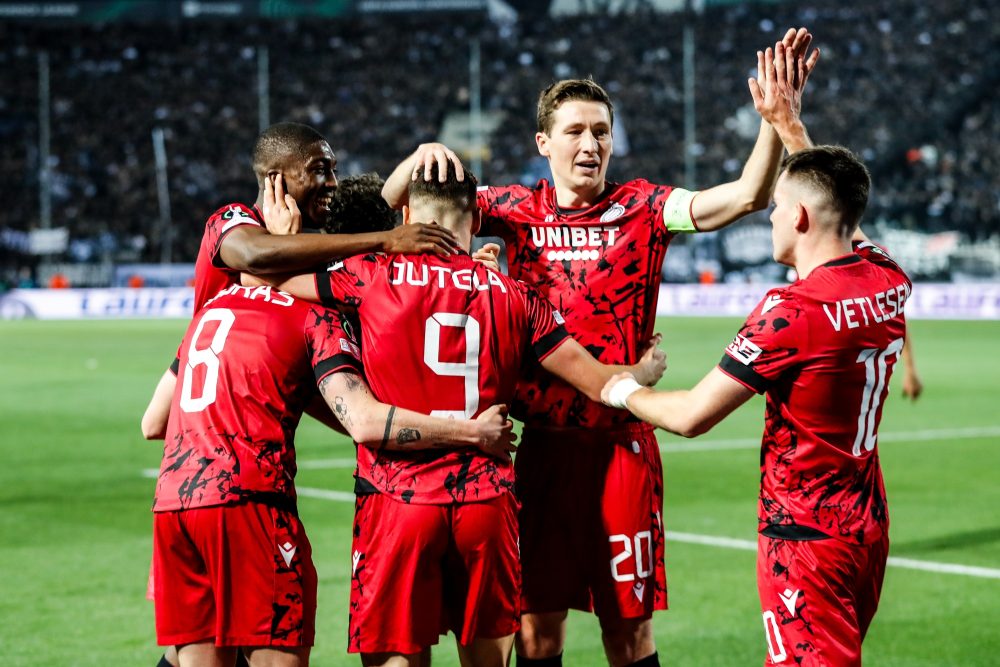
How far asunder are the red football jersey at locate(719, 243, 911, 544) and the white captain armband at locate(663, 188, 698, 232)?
0.92 meters

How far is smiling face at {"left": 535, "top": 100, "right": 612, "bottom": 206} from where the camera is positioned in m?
5.29

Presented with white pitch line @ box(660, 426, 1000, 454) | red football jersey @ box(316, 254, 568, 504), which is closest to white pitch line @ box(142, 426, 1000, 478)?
white pitch line @ box(660, 426, 1000, 454)

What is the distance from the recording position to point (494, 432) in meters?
4.41

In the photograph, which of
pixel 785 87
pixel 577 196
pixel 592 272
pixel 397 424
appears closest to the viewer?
pixel 397 424

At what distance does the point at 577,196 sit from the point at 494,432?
1.37 m

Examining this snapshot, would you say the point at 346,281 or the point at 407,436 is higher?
the point at 346,281

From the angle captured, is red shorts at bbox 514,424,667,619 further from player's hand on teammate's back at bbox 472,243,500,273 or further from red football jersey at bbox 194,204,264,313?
red football jersey at bbox 194,204,264,313

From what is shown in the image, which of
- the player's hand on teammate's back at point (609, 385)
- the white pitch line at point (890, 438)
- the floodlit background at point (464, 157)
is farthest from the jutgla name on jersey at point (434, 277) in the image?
the white pitch line at point (890, 438)

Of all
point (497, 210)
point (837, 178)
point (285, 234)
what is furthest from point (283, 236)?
point (837, 178)

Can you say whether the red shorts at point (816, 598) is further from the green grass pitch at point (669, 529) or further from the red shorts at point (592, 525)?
the green grass pitch at point (669, 529)

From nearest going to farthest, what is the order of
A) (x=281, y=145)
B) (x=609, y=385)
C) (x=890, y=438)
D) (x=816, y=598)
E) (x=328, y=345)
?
(x=816, y=598)
(x=328, y=345)
(x=609, y=385)
(x=281, y=145)
(x=890, y=438)

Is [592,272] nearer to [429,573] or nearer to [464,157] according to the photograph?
[429,573]

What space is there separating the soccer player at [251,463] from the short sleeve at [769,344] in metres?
0.82

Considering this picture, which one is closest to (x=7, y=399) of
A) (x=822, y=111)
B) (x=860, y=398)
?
(x=860, y=398)
